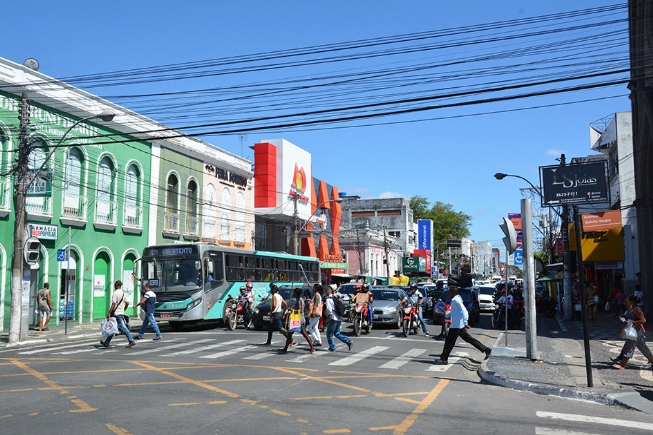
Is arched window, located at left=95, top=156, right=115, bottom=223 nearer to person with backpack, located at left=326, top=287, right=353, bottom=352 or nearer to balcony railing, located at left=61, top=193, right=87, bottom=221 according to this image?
balcony railing, located at left=61, top=193, right=87, bottom=221

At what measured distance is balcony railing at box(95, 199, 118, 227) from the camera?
1090 inches

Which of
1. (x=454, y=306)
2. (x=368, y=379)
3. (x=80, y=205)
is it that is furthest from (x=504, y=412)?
(x=80, y=205)

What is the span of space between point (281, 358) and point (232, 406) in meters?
5.84

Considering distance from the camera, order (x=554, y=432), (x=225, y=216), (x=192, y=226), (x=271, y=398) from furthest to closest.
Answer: (x=225, y=216) < (x=192, y=226) < (x=271, y=398) < (x=554, y=432)

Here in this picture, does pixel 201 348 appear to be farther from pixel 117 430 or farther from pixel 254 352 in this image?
pixel 117 430

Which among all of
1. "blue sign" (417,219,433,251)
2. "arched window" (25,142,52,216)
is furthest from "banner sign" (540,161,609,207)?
"blue sign" (417,219,433,251)

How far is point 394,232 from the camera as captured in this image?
8712 cm

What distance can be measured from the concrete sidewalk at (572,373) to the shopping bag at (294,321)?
4425 millimetres

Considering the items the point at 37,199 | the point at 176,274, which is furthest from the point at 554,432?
the point at 37,199

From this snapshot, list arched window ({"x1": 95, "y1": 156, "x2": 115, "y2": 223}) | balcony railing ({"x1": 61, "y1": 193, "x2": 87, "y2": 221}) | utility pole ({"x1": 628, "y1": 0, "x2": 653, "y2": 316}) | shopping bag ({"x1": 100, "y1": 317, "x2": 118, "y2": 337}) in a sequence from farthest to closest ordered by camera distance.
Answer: arched window ({"x1": 95, "y1": 156, "x2": 115, "y2": 223}) < utility pole ({"x1": 628, "y1": 0, "x2": 653, "y2": 316}) < balcony railing ({"x1": 61, "y1": 193, "x2": 87, "y2": 221}) < shopping bag ({"x1": 100, "y1": 317, "x2": 118, "y2": 337})

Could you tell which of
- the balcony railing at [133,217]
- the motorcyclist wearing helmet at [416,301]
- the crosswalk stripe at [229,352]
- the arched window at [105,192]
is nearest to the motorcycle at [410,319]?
the motorcyclist wearing helmet at [416,301]

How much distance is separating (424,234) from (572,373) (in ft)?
272

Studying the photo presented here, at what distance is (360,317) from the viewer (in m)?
20.3

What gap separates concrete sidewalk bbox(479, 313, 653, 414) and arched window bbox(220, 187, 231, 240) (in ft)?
71.3
